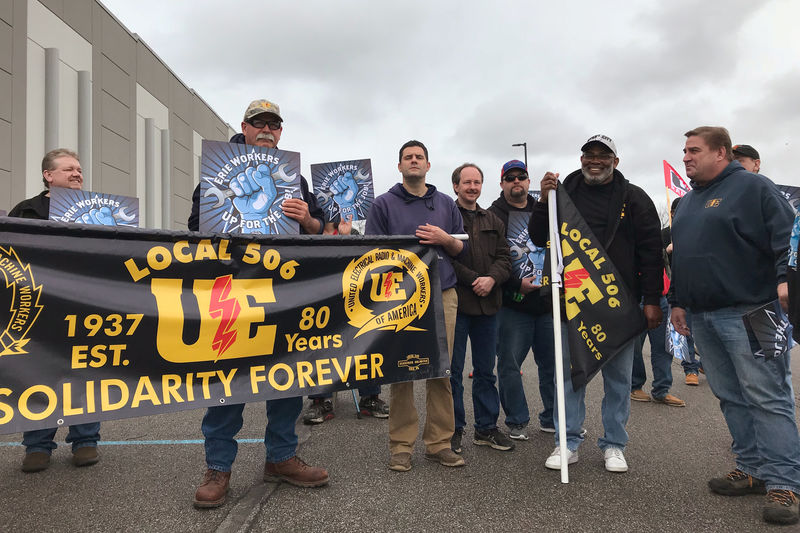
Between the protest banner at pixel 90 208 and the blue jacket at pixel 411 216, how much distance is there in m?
1.61

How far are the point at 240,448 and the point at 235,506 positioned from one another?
1.11m

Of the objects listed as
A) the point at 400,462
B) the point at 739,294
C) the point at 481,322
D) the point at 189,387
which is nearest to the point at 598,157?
the point at 739,294

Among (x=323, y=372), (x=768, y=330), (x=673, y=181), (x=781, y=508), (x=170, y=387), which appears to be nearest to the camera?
(x=781, y=508)

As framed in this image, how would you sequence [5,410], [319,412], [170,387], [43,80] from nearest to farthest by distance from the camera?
[5,410] < [170,387] < [319,412] < [43,80]

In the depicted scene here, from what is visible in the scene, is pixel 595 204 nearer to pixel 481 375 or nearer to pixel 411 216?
pixel 411 216

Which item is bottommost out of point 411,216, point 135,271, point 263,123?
point 135,271

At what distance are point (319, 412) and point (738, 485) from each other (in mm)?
3221

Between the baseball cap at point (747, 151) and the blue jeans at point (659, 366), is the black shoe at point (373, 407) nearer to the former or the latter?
the blue jeans at point (659, 366)

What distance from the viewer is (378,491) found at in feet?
10.9

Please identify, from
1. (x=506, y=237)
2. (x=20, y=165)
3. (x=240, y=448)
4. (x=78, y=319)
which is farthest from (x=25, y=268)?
(x=20, y=165)

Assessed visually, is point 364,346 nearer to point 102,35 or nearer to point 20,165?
point 20,165

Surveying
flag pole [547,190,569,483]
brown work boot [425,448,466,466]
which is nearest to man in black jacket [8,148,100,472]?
brown work boot [425,448,466,466]

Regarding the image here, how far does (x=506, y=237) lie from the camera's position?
4695mm

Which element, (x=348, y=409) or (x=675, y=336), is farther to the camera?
(x=675, y=336)
